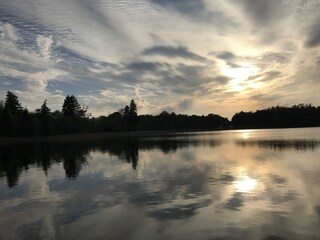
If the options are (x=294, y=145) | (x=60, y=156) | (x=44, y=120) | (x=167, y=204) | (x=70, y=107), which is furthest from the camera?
(x=70, y=107)

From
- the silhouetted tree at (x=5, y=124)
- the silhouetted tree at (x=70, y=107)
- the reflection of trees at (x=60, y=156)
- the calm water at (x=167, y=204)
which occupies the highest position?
the silhouetted tree at (x=70, y=107)

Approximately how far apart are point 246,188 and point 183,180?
19.9 ft

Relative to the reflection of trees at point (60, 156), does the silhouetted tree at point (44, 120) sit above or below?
above

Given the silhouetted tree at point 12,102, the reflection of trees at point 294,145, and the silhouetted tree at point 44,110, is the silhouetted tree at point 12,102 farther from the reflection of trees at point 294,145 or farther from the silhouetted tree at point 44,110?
the reflection of trees at point 294,145

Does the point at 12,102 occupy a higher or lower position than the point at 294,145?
higher

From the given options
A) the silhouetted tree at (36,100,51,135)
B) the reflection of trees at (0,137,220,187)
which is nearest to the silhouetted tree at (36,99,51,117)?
the silhouetted tree at (36,100,51,135)

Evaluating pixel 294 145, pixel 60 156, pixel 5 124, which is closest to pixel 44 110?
pixel 5 124

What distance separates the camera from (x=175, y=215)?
1753 centimetres

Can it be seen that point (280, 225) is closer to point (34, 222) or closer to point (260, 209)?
point (260, 209)

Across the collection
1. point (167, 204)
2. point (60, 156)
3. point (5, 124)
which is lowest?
point (167, 204)

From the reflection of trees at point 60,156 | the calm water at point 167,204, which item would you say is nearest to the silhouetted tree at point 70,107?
the reflection of trees at point 60,156

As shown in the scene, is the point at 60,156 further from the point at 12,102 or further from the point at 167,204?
the point at 12,102

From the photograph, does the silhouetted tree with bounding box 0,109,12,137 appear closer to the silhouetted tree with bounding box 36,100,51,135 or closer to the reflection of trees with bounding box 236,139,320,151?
the silhouetted tree with bounding box 36,100,51,135

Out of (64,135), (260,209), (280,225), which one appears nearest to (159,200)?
(260,209)
